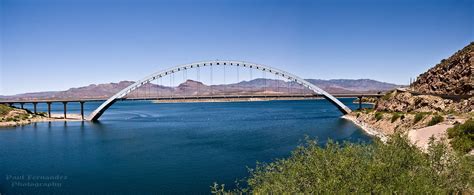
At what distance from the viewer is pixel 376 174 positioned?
12992 mm

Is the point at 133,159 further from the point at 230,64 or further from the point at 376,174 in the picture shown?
the point at 230,64

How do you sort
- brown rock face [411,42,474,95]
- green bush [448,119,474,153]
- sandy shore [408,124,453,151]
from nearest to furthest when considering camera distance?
1. green bush [448,119,474,153]
2. sandy shore [408,124,453,151]
3. brown rock face [411,42,474,95]

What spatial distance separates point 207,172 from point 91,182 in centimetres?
790

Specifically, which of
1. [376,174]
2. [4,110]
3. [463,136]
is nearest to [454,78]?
[463,136]

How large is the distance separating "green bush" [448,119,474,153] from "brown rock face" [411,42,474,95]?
1580cm

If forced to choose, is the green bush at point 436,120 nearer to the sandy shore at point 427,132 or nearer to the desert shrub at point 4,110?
the sandy shore at point 427,132

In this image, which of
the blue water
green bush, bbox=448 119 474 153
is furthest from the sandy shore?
the blue water

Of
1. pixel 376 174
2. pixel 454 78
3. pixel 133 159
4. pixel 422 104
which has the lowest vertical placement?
pixel 133 159

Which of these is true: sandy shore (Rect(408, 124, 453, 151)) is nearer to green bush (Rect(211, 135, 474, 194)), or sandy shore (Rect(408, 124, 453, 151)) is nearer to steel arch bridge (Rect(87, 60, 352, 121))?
green bush (Rect(211, 135, 474, 194))

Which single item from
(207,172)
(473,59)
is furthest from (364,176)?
(473,59)

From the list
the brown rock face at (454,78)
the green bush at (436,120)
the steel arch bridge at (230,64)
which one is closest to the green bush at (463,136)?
the green bush at (436,120)

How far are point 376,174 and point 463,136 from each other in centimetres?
1873

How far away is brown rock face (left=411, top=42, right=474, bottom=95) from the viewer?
43875mm

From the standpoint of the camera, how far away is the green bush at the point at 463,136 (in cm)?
2509
